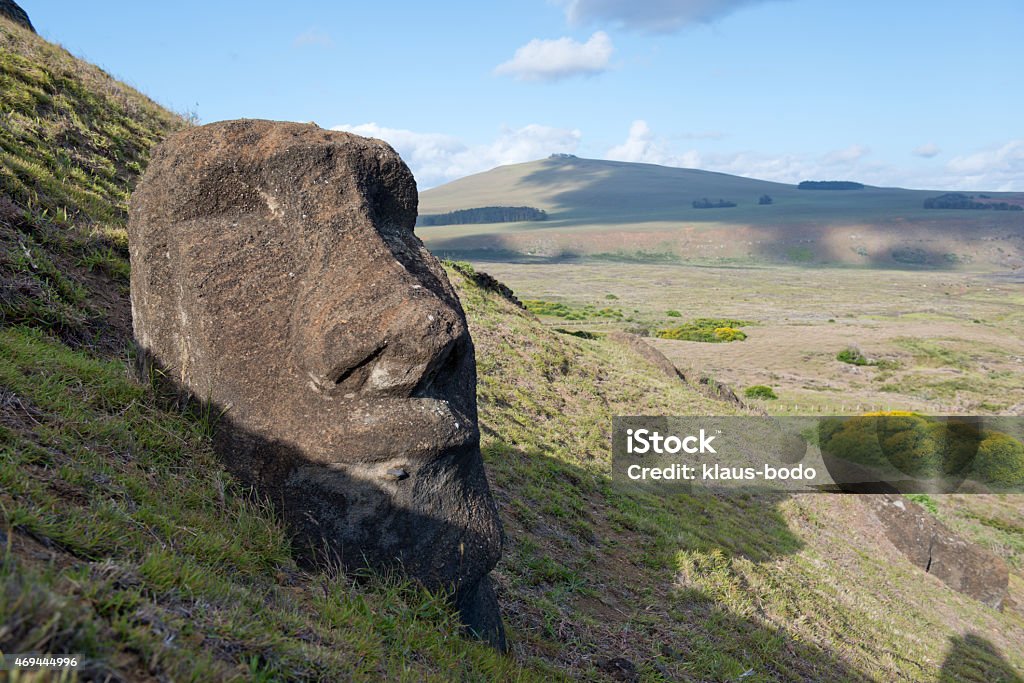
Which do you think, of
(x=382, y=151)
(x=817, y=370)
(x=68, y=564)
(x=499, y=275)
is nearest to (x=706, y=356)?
(x=817, y=370)

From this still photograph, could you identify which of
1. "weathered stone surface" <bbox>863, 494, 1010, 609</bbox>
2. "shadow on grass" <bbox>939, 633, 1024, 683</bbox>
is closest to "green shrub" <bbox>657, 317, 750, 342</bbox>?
"weathered stone surface" <bbox>863, 494, 1010, 609</bbox>

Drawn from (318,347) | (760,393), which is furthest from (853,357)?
(318,347)

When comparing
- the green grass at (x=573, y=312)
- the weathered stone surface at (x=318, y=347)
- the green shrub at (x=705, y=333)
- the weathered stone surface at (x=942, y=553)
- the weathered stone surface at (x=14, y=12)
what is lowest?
the weathered stone surface at (x=942, y=553)

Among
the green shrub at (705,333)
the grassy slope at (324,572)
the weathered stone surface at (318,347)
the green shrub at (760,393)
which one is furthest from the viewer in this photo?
the green shrub at (705,333)

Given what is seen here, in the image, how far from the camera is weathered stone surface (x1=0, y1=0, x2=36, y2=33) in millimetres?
20928

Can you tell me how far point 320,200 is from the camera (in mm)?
5992

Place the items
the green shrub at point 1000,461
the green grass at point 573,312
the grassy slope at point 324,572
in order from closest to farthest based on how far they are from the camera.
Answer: the grassy slope at point 324,572
the green shrub at point 1000,461
the green grass at point 573,312

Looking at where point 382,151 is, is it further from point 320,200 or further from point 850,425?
point 850,425

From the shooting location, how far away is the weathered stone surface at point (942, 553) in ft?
55.2

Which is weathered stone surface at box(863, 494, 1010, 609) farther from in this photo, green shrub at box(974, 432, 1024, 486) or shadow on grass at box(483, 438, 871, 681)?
green shrub at box(974, 432, 1024, 486)

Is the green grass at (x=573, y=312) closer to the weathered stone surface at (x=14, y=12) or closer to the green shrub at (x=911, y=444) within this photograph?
the green shrub at (x=911, y=444)

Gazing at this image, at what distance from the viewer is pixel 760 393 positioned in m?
34.2

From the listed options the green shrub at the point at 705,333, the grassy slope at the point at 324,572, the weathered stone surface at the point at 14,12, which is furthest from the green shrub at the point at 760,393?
the weathered stone surface at the point at 14,12

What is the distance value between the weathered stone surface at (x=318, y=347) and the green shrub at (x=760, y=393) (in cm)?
3050
